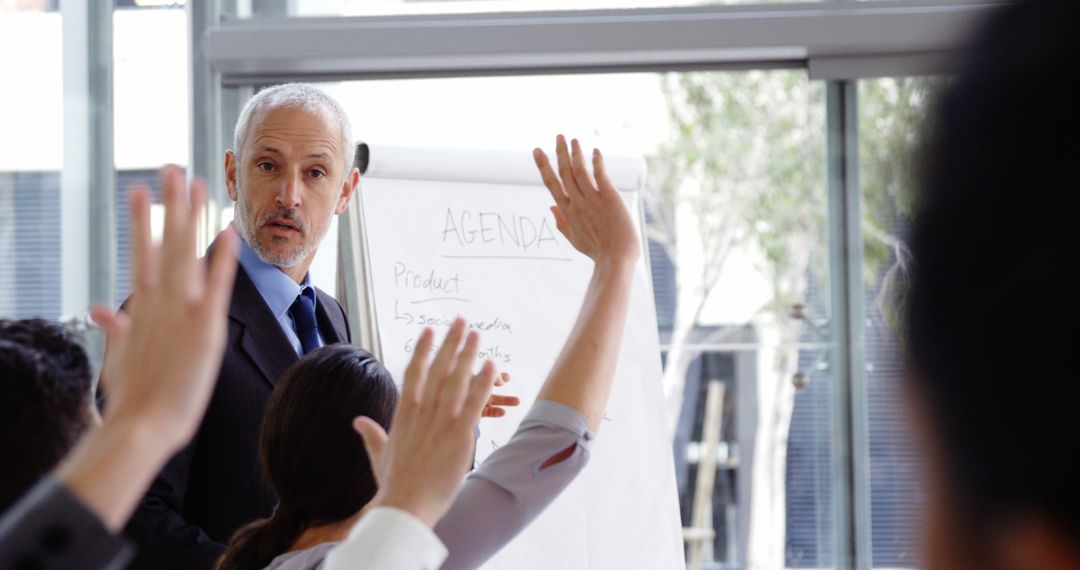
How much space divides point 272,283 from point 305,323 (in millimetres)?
118

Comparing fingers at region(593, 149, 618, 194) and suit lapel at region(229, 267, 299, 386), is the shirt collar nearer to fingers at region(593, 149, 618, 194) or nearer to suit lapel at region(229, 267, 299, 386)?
suit lapel at region(229, 267, 299, 386)

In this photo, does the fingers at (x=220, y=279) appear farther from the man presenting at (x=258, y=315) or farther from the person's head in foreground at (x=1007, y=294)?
the man presenting at (x=258, y=315)

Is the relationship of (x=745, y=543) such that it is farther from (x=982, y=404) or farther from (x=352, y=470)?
(x=982, y=404)

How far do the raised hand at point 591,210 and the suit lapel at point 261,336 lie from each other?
0.96 meters

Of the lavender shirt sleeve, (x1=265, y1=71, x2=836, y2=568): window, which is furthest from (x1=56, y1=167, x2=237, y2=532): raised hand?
(x1=265, y1=71, x2=836, y2=568): window

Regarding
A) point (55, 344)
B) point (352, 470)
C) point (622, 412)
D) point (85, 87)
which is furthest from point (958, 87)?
→ point (85, 87)

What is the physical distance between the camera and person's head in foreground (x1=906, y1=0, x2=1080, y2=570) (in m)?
0.27

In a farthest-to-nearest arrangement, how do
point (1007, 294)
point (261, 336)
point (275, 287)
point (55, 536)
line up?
point (275, 287)
point (261, 336)
point (55, 536)
point (1007, 294)

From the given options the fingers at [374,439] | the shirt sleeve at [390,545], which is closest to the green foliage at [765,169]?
the fingers at [374,439]

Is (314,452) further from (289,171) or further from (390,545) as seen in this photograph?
(289,171)

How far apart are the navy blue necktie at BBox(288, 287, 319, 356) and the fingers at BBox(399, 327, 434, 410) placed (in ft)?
4.97

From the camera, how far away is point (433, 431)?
35.8 inches

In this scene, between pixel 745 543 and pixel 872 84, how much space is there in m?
1.55

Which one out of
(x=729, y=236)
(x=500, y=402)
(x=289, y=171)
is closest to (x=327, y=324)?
(x=289, y=171)
